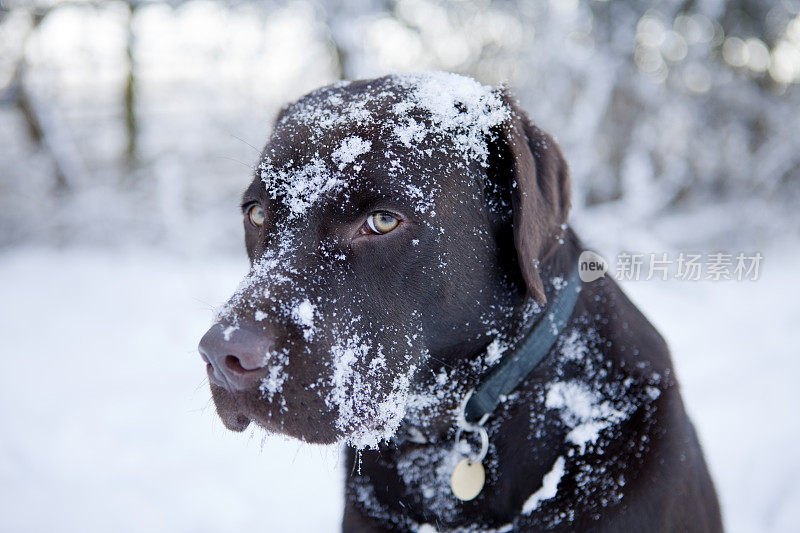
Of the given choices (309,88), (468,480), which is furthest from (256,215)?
(309,88)

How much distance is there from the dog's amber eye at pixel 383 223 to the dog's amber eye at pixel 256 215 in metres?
0.46

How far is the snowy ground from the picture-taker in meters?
3.05

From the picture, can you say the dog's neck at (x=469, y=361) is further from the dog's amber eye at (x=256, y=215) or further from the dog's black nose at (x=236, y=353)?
the dog's amber eye at (x=256, y=215)

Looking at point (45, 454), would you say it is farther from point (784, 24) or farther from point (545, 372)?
point (784, 24)

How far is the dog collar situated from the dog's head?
0.26 feet

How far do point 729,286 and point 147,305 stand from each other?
671 cm

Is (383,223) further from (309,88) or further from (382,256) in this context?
(309,88)

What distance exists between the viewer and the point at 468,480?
1729 millimetres

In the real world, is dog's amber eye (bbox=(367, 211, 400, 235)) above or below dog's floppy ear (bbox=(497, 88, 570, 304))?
below

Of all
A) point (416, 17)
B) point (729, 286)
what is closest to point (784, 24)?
point (729, 286)

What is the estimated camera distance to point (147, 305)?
6.08 meters

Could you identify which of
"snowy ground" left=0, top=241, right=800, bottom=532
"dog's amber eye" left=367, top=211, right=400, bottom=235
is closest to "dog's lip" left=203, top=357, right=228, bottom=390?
"snowy ground" left=0, top=241, right=800, bottom=532

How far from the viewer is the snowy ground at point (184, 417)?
305 cm

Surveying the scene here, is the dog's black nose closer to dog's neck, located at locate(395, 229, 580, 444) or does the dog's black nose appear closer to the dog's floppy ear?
dog's neck, located at locate(395, 229, 580, 444)
